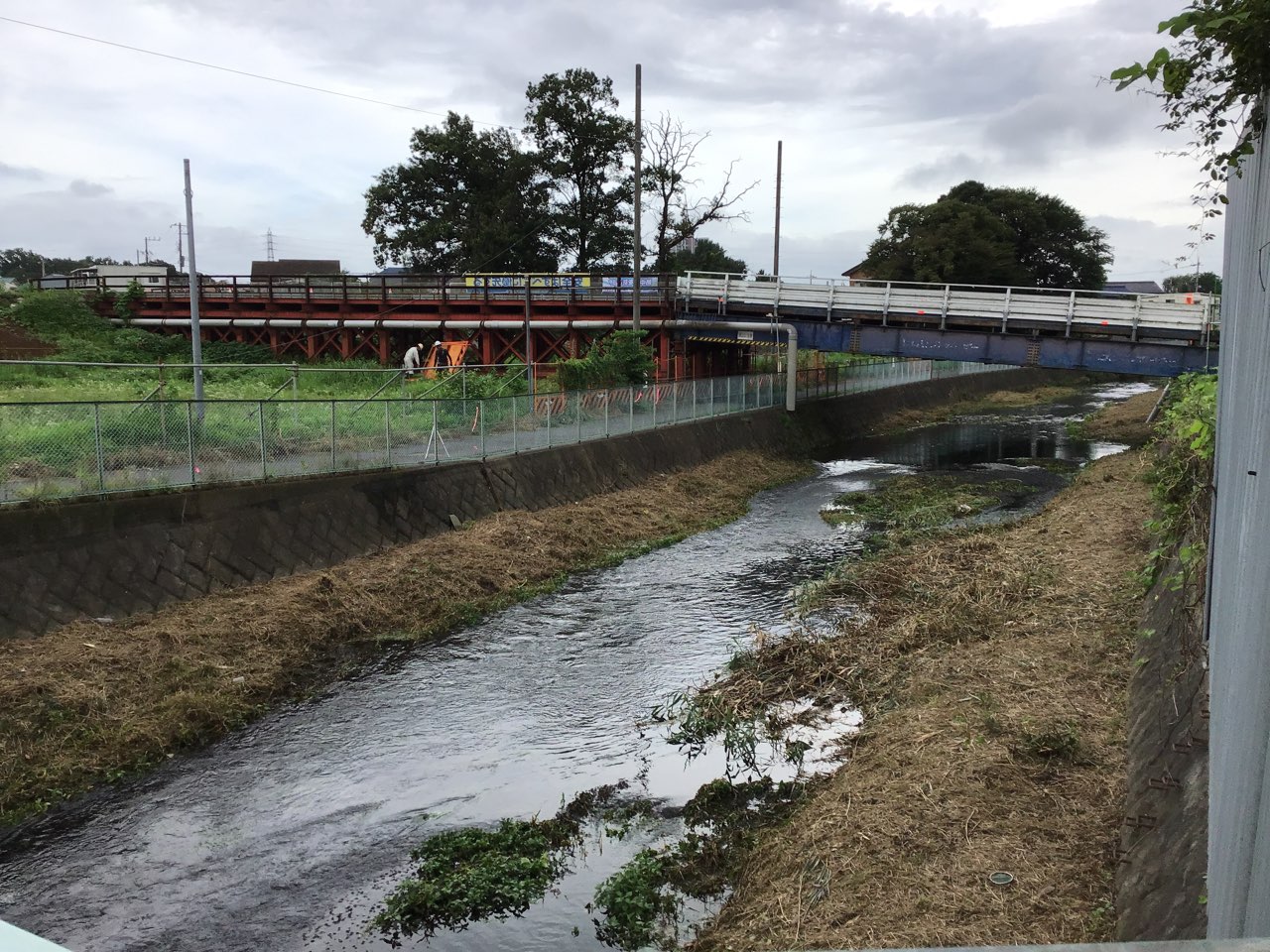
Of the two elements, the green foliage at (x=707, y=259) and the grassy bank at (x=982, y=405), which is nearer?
the grassy bank at (x=982, y=405)

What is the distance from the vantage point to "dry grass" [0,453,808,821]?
1067 centimetres

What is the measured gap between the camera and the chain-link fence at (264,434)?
45.2 ft

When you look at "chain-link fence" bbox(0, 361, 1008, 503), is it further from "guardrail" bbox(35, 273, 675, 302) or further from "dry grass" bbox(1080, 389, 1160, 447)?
"dry grass" bbox(1080, 389, 1160, 447)

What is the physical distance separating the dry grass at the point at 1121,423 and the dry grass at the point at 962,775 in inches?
1132

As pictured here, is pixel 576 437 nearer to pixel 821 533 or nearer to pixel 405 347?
pixel 821 533

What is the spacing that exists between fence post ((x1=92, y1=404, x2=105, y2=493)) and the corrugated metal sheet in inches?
572

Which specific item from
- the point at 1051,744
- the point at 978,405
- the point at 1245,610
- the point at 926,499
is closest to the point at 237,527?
the point at 1051,744

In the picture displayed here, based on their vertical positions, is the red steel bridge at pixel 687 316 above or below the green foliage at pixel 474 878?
above

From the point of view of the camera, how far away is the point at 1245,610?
3996mm

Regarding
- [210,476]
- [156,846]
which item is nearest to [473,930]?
[156,846]

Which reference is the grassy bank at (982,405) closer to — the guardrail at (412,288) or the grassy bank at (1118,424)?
the grassy bank at (1118,424)

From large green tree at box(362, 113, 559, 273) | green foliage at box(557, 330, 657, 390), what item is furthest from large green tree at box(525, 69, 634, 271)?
green foliage at box(557, 330, 657, 390)

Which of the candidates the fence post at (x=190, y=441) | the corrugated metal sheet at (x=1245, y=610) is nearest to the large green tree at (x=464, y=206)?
the fence post at (x=190, y=441)

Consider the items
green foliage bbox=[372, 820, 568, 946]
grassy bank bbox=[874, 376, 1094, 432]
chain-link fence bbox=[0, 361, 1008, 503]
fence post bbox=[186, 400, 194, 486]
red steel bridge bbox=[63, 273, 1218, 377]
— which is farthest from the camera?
grassy bank bbox=[874, 376, 1094, 432]
